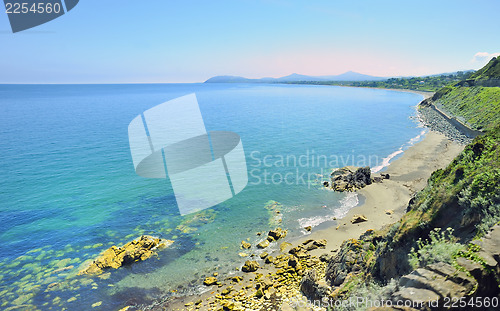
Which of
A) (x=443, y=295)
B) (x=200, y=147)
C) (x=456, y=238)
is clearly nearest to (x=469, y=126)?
(x=200, y=147)

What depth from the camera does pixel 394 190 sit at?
33312 millimetres

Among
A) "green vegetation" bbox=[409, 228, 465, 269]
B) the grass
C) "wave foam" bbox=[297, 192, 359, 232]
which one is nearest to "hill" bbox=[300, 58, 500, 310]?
"green vegetation" bbox=[409, 228, 465, 269]

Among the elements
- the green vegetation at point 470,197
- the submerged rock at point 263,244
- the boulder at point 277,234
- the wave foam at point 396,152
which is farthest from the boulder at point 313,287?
the wave foam at point 396,152

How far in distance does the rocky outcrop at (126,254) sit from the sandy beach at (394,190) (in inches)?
533

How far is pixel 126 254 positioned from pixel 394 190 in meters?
30.9

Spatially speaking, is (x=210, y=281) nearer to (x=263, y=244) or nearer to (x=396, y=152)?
(x=263, y=244)

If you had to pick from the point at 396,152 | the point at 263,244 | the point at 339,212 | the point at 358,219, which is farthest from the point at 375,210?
the point at 396,152

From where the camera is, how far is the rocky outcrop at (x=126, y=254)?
2145cm

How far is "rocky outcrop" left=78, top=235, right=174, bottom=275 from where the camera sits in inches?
845

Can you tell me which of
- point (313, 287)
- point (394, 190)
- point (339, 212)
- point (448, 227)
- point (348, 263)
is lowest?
point (339, 212)

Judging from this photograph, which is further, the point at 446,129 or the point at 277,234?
the point at 446,129

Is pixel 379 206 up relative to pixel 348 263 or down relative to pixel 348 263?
down

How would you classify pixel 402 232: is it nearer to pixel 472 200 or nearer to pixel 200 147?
pixel 472 200

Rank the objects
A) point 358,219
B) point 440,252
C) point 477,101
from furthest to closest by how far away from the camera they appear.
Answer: point 477,101 < point 358,219 < point 440,252
